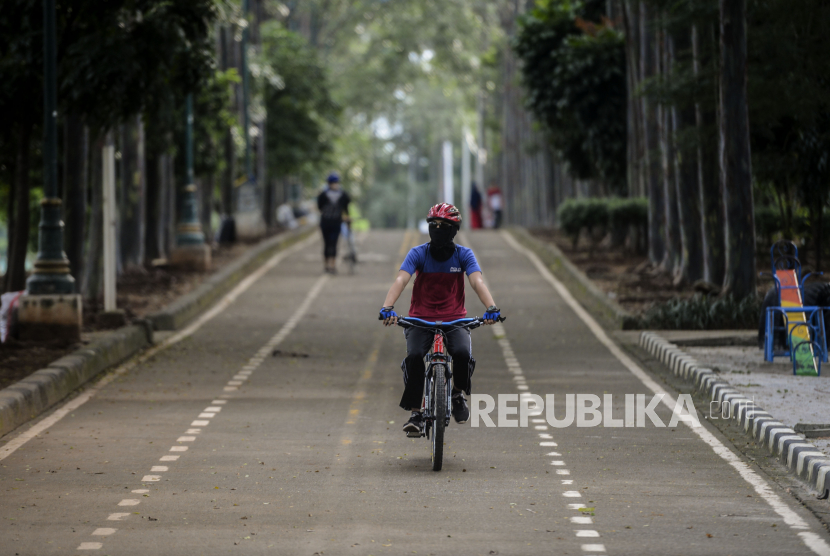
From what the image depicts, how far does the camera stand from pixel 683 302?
63.8ft

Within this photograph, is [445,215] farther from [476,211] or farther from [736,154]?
[476,211]

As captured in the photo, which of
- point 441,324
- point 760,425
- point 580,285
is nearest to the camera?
point 441,324

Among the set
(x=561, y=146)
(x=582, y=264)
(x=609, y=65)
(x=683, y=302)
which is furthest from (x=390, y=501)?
(x=561, y=146)

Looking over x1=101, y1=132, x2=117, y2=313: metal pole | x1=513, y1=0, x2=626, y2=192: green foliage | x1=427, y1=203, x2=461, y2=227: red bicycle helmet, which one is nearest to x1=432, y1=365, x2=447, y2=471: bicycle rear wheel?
x1=427, y1=203, x2=461, y2=227: red bicycle helmet

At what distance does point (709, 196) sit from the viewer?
22.6m

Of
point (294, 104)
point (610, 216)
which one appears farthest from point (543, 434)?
point (294, 104)

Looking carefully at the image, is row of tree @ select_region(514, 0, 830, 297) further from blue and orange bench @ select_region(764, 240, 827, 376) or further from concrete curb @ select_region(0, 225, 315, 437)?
concrete curb @ select_region(0, 225, 315, 437)

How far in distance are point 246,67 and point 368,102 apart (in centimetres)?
3267

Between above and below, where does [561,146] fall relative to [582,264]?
above

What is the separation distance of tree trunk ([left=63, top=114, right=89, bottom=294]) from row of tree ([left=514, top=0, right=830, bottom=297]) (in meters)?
8.79

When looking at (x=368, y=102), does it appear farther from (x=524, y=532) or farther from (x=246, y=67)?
(x=524, y=532)

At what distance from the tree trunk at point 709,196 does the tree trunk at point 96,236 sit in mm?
9499

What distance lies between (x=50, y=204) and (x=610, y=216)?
635 inches

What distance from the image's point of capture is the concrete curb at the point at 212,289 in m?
20.1
